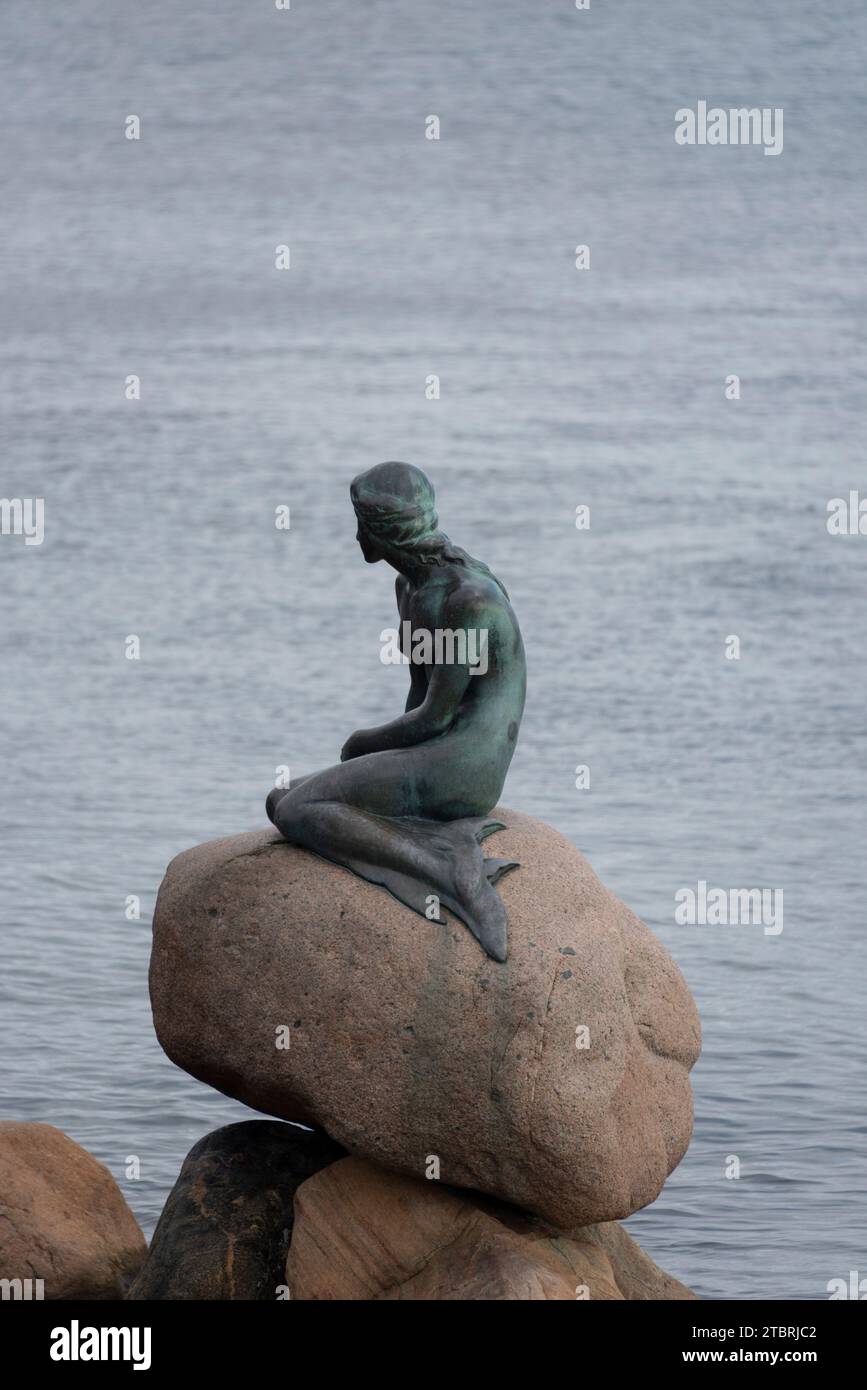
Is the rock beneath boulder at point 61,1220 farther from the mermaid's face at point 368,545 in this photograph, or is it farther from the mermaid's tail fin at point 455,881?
the mermaid's face at point 368,545

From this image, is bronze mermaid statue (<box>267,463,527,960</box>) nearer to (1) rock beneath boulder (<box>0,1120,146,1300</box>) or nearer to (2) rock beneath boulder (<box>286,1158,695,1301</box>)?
(2) rock beneath boulder (<box>286,1158,695,1301</box>)

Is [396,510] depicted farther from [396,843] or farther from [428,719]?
[396,843]

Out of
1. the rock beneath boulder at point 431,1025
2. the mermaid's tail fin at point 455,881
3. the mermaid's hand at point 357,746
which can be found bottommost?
the rock beneath boulder at point 431,1025

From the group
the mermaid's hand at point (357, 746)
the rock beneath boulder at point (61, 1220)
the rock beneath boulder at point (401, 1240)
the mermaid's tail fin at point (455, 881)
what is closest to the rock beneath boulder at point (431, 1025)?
the mermaid's tail fin at point (455, 881)

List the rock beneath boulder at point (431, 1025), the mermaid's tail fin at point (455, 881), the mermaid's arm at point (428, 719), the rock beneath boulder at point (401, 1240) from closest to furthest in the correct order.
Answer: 1. the rock beneath boulder at point (431, 1025)
2. the mermaid's tail fin at point (455, 881)
3. the rock beneath boulder at point (401, 1240)
4. the mermaid's arm at point (428, 719)

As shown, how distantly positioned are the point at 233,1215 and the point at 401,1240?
2.53ft

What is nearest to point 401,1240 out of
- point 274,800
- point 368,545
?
point 274,800

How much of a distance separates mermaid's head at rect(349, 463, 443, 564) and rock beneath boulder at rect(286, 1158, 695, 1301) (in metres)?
2.54

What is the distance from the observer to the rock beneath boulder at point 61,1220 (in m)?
9.66

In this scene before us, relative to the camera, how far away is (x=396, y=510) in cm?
916

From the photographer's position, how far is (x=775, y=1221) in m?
11.1

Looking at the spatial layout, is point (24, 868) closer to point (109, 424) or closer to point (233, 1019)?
point (233, 1019)

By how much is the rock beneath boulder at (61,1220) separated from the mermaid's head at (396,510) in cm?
310

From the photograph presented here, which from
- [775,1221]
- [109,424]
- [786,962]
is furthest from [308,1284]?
[109,424]
